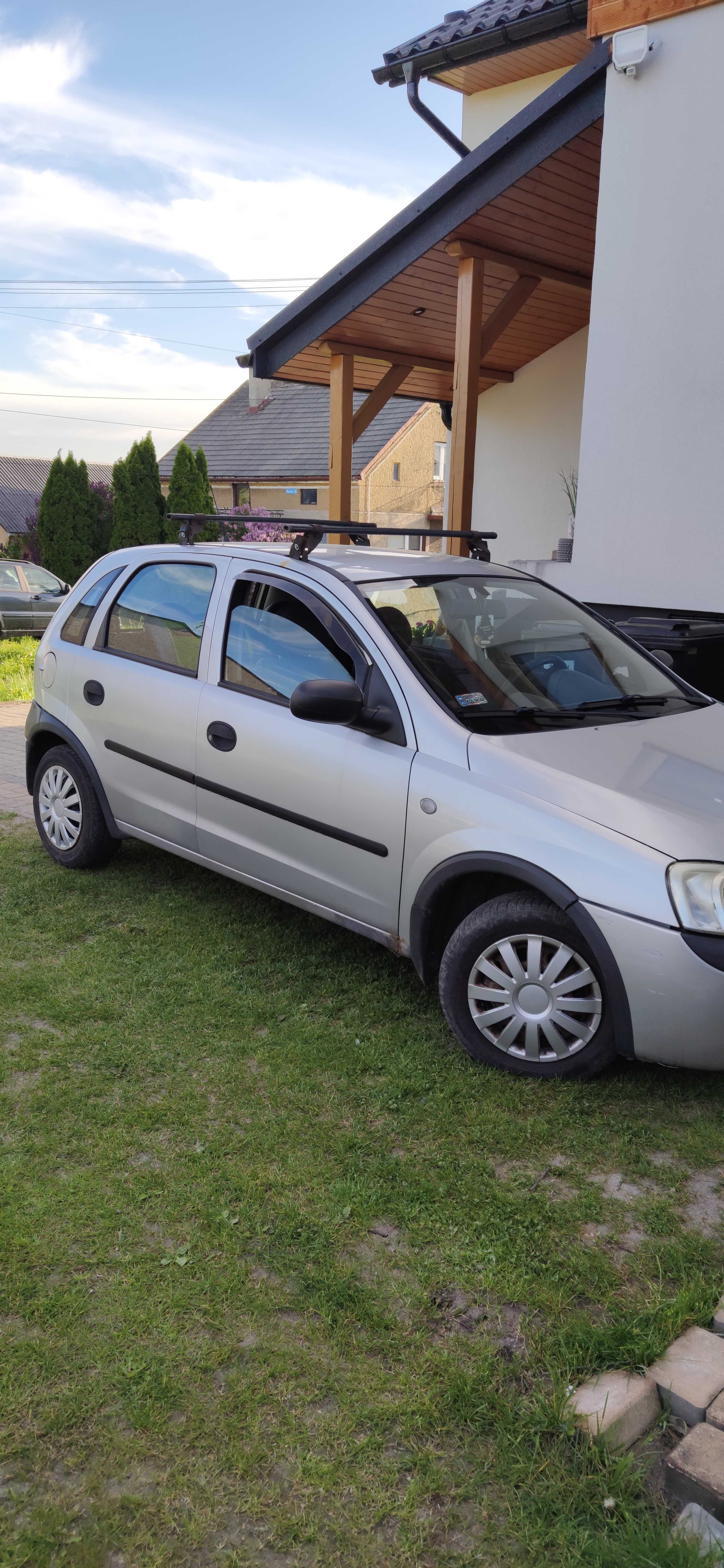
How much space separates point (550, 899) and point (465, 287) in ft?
22.2

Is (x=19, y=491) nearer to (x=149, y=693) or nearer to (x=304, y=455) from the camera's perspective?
(x=304, y=455)

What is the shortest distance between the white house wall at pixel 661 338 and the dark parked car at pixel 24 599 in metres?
12.7

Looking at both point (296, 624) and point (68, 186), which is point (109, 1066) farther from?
point (68, 186)

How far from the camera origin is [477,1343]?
2.33 meters

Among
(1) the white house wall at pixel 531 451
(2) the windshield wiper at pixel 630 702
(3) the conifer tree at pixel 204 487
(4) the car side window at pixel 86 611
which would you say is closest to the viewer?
(2) the windshield wiper at pixel 630 702

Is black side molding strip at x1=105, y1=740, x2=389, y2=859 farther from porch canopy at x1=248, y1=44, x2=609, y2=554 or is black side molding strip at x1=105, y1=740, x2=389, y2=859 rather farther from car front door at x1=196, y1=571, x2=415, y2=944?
porch canopy at x1=248, y1=44, x2=609, y2=554

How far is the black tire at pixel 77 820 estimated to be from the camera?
5.17m

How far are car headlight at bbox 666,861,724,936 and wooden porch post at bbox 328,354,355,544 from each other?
768cm

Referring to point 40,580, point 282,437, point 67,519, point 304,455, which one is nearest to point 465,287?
point 40,580

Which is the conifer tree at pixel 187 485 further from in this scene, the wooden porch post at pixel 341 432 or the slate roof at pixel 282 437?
the wooden porch post at pixel 341 432

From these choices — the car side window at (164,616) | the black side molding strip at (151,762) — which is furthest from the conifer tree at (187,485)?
the black side molding strip at (151,762)

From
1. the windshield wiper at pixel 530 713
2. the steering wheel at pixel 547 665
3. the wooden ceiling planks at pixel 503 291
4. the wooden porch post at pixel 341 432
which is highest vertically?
the wooden ceiling planks at pixel 503 291

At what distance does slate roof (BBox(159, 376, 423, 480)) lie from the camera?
36656 millimetres

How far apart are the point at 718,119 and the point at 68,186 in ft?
51.4
